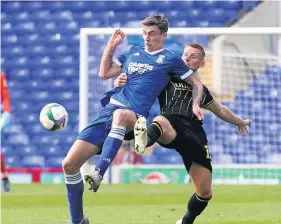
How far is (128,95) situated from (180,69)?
0.50 meters

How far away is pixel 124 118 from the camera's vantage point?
23.4 ft

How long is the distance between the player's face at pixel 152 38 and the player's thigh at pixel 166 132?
61 centimetres

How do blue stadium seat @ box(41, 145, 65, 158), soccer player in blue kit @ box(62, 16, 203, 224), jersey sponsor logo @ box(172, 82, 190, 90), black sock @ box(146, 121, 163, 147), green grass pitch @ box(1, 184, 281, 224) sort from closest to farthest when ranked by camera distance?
black sock @ box(146, 121, 163, 147) < soccer player in blue kit @ box(62, 16, 203, 224) < jersey sponsor logo @ box(172, 82, 190, 90) < green grass pitch @ box(1, 184, 281, 224) < blue stadium seat @ box(41, 145, 65, 158)

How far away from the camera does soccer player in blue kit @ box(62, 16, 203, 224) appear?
721 centimetres

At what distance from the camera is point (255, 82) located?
682 inches

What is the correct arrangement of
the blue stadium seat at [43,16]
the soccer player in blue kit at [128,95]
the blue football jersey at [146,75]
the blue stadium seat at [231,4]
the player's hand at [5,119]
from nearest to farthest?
the soccer player in blue kit at [128,95] → the blue football jersey at [146,75] → the player's hand at [5,119] → the blue stadium seat at [231,4] → the blue stadium seat at [43,16]

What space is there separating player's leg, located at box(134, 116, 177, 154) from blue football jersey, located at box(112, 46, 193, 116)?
18 centimetres

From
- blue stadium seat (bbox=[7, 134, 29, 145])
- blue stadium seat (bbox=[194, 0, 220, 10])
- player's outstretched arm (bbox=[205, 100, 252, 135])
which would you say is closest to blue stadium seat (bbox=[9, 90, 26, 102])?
blue stadium seat (bbox=[7, 134, 29, 145])

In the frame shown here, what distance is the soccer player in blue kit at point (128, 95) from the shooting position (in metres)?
7.21

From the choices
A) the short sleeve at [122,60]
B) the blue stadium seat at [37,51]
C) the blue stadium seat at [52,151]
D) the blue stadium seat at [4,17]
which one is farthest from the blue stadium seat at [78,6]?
the short sleeve at [122,60]

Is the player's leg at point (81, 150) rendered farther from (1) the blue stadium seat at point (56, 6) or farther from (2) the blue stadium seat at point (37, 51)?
(1) the blue stadium seat at point (56, 6)

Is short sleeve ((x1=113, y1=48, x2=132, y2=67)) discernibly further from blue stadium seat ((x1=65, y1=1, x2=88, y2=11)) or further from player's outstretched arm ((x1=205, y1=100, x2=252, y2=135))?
blue stadium seat ((x1=65, y1=1, x2=88, y2=11))

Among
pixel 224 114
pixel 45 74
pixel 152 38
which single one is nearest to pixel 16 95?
pixel 45 74

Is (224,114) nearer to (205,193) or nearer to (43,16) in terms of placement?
(205,193)
